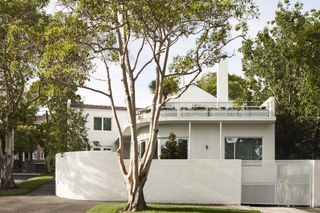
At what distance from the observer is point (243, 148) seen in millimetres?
27594

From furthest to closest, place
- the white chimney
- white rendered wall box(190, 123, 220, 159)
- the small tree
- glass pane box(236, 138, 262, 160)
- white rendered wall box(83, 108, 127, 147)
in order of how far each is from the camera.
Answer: white rendered wall box(83, 108, 127, 147), the white chimney, white rendered wall box(190, 123, 220, 159), glass pane box(236, 138, 262, 160), the small tree

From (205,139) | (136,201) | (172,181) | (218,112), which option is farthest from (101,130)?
(136,201)

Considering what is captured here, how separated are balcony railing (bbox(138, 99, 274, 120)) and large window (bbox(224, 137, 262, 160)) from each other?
153 cm

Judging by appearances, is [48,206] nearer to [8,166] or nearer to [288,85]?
[8,166]

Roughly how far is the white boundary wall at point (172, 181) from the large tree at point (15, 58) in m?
5.53

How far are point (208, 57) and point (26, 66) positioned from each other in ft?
36.1

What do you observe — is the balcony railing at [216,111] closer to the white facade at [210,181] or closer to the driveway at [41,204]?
the white facade at [210,181]

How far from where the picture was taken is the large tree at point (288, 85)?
32500 millimetres

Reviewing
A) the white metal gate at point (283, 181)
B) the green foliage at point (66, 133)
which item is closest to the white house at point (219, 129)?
the white metal gate at point (283, 181)

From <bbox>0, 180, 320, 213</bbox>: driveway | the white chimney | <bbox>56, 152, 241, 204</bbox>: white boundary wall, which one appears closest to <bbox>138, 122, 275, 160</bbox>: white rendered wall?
the white chimney

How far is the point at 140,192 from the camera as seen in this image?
59.1 ft

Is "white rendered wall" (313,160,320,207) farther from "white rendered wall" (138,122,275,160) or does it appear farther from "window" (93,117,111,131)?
"window" (93,117,111,131)

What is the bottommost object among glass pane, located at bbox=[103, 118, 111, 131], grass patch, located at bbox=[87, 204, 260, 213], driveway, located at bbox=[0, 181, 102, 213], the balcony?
driveway, located at bbox=[0, 181, 102, 213]

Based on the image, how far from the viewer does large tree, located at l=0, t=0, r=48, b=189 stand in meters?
24.5
